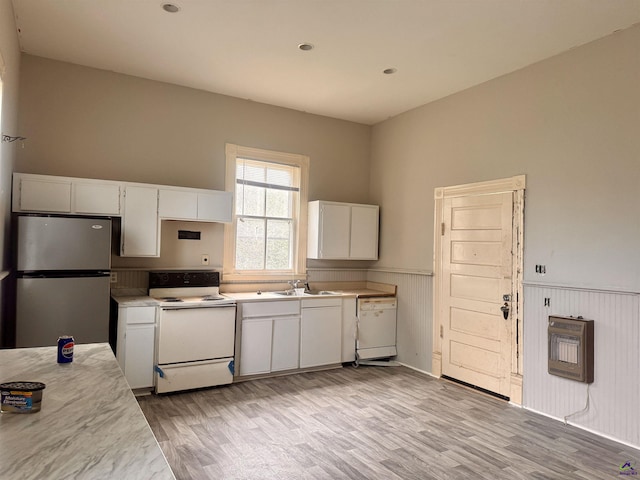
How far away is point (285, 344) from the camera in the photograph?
487 cm

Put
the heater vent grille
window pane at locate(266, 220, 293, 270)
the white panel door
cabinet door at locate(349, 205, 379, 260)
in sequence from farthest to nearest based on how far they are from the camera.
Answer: cabinet door at locate(349, 205, 379, 260) → window pane at locate(266, 220, 293, 270) → the white panel door → the heater vent grille

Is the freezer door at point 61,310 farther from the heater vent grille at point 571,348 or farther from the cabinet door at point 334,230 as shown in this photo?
the heater vent grille at point 571,348

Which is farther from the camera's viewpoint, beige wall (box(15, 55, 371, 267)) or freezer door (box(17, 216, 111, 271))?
beige wall (box(15, 55, 371, 267))

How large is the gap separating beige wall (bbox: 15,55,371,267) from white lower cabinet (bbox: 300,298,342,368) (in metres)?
1.28

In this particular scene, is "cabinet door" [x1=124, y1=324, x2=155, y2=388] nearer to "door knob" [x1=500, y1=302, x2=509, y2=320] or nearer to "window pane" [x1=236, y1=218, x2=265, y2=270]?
"window pane" [x1=236, y1=218, x2=265, y2=270]

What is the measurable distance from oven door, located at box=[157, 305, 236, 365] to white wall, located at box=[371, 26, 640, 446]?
9.73ft

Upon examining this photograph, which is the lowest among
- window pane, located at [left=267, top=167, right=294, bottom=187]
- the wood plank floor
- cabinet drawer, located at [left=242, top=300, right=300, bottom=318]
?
the wood plank floor

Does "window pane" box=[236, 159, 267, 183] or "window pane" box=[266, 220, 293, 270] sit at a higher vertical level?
"window pane" box=[236, 159, 267, 183]

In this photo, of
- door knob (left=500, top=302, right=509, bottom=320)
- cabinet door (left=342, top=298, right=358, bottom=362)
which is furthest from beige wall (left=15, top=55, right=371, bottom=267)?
door knob (left=500, top=302, right=509, bottom=320)

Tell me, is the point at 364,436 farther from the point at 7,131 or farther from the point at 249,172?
the point at 7,131

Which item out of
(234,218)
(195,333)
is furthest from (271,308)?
(234,218)

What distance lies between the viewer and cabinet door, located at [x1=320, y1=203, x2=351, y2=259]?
5555mm

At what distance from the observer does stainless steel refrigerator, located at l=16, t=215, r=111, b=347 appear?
3.54m

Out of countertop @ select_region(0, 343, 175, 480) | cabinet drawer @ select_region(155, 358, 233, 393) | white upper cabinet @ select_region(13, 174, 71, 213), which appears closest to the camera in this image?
countertop @ select_region(0, 343, 175, 480)
